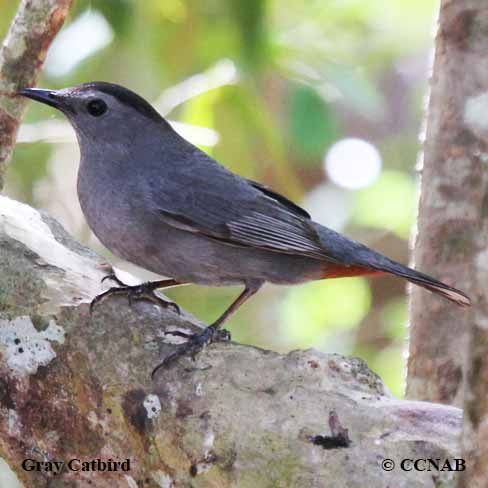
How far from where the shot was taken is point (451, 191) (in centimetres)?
462

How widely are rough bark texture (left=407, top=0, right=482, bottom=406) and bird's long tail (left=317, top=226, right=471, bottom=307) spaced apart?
→ 1.11 feet

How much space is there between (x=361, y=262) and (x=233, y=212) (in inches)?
25.3

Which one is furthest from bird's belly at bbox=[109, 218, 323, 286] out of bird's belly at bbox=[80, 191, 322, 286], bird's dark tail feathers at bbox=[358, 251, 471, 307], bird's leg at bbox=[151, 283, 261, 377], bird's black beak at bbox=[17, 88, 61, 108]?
bird's black beak at bbox=[17, 88, 61, 108]

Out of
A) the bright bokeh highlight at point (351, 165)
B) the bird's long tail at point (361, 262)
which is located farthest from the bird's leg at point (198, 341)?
the bright bokeh highlight at point (351, 165)

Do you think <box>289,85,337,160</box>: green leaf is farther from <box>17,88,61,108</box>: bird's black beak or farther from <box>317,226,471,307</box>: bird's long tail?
<box>17,88,61,108</box>: bird's black beak

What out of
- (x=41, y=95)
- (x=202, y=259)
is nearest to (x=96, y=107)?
(x=41, y=95)

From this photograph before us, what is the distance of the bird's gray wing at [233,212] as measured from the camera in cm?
445

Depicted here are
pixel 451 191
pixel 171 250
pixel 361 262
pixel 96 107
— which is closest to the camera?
pixel 171 250

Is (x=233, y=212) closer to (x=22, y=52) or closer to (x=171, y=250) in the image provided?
(x=171, y=250)

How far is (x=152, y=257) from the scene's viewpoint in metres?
4.36

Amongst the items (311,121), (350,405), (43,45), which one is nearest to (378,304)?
(311,121)

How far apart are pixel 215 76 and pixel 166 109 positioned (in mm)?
351

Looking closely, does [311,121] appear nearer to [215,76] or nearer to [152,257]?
[215,76]

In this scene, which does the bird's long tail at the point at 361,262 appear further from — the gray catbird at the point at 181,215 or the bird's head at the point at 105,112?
the bird's head at the point at 105,112
